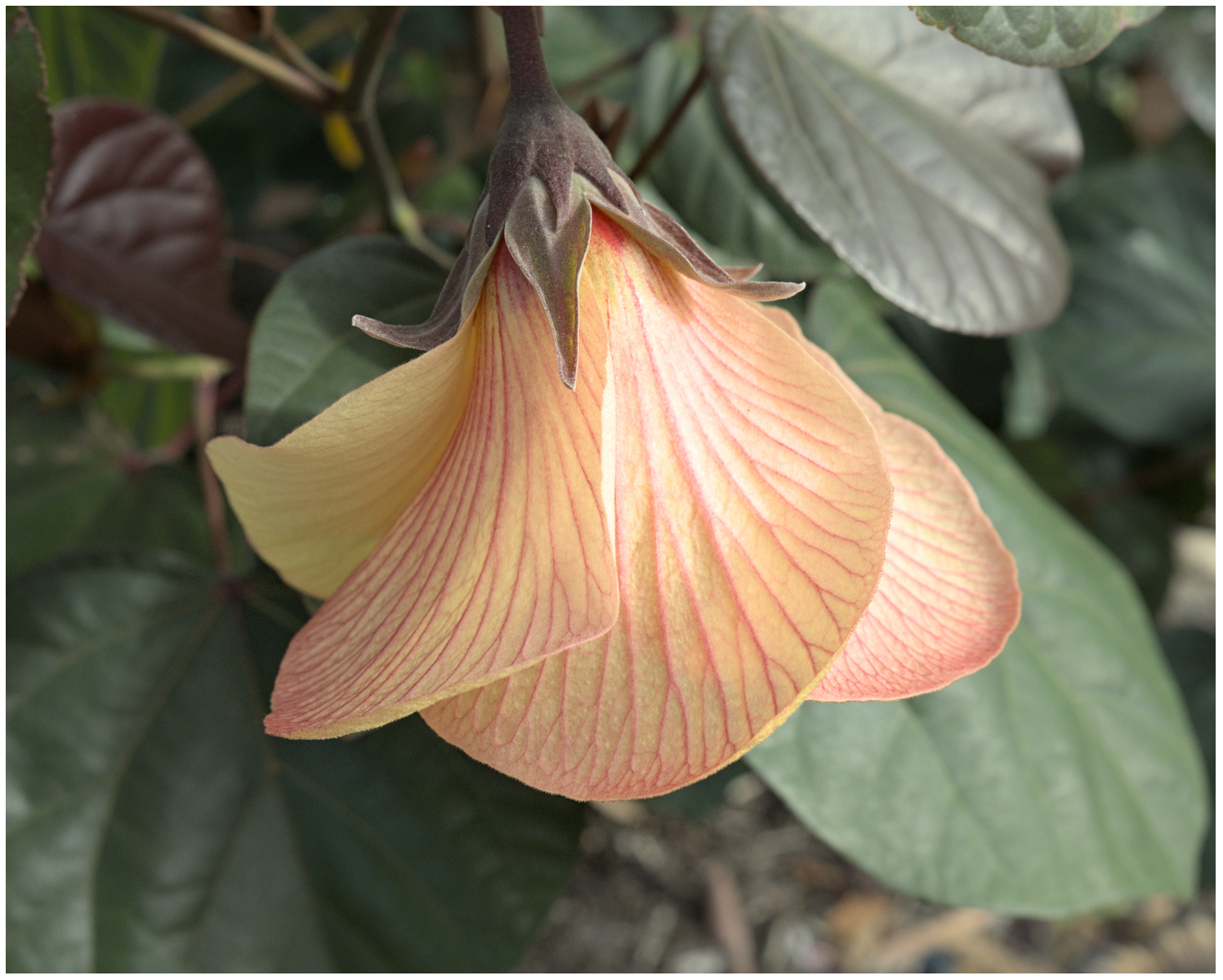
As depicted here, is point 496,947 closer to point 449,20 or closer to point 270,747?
point 270,747

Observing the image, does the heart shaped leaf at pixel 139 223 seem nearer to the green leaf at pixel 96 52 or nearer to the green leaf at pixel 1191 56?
the green leaf at pixel 96 52

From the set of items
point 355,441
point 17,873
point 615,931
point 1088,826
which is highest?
point 355,441

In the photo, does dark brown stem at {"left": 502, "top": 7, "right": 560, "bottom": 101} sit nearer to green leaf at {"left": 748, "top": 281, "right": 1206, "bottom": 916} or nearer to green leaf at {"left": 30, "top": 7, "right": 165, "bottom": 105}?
green leaf at {"left": 748, "top": 281, "right": 1206, "bottom": 916}

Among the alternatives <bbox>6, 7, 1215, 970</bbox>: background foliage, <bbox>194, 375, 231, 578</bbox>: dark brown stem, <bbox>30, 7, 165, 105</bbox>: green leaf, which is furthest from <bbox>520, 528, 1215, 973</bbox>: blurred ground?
<bbox>30, 7, 165, 105</bbox>: green leaf

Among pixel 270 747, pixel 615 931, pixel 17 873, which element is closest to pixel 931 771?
pixel 270 747

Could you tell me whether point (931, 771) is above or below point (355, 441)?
below

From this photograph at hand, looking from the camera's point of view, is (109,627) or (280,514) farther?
(109,627)
